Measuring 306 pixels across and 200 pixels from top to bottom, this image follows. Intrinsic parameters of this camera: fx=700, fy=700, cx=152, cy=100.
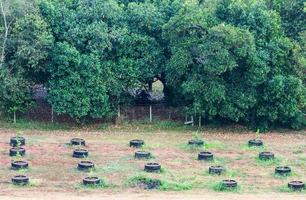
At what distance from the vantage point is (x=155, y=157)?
27.7 m

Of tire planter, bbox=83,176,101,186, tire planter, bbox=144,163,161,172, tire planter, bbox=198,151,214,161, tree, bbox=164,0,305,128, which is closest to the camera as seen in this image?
tire planter, bbox=83,176,101,186

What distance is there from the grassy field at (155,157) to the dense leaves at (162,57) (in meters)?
1.08

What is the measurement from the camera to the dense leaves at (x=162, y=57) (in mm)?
32312

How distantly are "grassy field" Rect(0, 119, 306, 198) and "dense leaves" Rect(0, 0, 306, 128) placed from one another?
3.56 ft

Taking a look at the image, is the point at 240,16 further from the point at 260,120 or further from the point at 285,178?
the point at 285,178

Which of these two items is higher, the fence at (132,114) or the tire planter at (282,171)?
the fence at (132,114)

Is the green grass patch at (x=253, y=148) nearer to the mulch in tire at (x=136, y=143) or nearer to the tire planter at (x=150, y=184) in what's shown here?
the mulch in tire at (x=136, y=143)

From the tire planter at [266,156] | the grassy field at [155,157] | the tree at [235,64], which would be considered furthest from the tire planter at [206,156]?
the tree at [235,64]

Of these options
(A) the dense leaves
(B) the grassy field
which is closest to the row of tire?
(B) the grassy field

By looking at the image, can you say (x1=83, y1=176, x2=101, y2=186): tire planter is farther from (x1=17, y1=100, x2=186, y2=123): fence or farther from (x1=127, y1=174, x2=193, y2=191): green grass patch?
(x1=17, y1=100, x2=186, y2=123): fence

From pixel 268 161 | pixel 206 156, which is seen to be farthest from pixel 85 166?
pixel 268 161

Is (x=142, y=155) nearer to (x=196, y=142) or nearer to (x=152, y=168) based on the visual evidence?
(x=152, y=168)

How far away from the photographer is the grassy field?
76.6 ft

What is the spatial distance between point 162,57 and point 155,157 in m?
7.84
